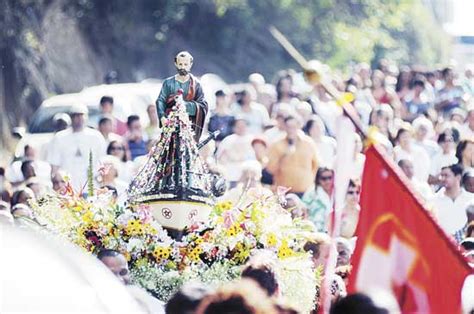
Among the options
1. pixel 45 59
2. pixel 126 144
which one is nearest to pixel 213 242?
pixel 126 144

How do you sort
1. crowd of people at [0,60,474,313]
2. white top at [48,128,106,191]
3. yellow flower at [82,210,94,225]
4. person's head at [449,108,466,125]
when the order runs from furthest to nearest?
person's head at [449,108,466,125]
white top at [48,128,106,191]
crowd of people at [0,60,474,313]
yellow flower at [82,210,94,225]

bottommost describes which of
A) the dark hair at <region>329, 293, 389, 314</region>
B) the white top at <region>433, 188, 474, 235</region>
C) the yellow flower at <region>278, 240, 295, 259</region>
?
the dark hair at <region>329, 293, 389, 314</region>

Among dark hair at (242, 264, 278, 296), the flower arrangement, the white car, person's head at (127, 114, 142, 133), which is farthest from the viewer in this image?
the white car

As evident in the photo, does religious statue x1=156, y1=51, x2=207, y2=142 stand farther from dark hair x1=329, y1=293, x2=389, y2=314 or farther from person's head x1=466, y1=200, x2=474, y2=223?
dark hair x1=329, y1=293, x2=389, y2=314

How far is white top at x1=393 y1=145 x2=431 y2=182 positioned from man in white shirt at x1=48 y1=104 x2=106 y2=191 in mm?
2996

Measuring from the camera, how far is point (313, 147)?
671 inches

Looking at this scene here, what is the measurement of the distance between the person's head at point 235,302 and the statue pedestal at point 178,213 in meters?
4.05

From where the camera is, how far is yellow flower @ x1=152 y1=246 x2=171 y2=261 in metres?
10.3

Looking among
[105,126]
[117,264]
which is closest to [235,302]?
[117,264]

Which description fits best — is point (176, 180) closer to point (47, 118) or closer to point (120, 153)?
point (120, 153)

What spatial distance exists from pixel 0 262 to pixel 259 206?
4987 millimetres

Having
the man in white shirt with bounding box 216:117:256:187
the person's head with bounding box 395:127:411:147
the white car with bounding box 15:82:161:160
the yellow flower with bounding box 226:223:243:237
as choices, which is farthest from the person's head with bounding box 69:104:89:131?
the yellow flower with bounding box 226:223:243:237

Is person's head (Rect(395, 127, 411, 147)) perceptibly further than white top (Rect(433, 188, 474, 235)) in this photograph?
Yes

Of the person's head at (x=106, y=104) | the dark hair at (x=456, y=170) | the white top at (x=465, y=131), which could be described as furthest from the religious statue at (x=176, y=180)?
the person's head at (x=106, y=104)
